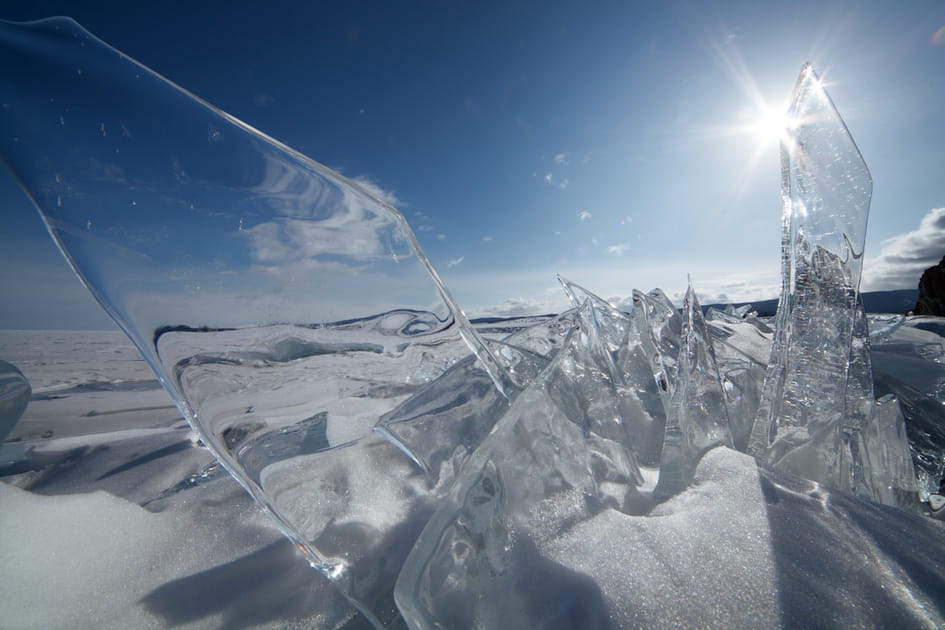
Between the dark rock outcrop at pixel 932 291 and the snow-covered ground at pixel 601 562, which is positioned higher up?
the dark rock outcrop at pixel 932 291

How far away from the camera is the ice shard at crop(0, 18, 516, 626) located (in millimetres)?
540

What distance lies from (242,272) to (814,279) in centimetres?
175

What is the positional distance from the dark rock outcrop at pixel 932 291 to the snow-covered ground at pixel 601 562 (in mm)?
9528

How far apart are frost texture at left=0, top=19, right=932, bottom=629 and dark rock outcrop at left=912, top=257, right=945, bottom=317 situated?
8.87m

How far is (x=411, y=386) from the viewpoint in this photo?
0.96m

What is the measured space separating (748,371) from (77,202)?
2.03 metres

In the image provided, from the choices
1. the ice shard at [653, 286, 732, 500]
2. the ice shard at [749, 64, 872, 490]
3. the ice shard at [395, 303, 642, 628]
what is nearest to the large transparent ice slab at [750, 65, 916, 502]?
the ice shard at [749, 64, 872, 490]

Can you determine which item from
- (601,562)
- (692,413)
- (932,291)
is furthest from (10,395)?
(932,291)

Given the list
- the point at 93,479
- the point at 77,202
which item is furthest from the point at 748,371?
the point at 93,479

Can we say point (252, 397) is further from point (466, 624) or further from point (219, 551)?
point (466, 624)

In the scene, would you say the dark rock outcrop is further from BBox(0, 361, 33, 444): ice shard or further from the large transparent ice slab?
BBox(0, 361, 33, 444): ice shard

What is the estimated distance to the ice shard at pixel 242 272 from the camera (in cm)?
54

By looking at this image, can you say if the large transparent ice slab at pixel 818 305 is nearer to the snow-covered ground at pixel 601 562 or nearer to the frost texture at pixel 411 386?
the frost texture at pixel 411 386

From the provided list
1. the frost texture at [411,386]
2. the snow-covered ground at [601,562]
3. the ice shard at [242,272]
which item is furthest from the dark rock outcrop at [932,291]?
the ice shard at [242,272]
